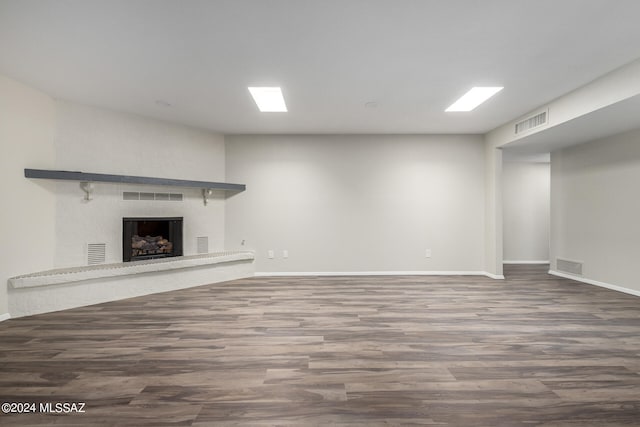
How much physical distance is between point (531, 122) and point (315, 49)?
3731mm

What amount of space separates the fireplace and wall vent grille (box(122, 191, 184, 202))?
1.16ft

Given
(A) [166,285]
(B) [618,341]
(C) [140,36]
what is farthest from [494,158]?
(A) [166,285]

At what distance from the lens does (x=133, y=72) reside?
324 centimetres

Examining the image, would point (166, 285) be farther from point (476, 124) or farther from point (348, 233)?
point (476, 124)

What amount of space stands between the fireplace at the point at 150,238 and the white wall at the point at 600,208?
7.27 meters

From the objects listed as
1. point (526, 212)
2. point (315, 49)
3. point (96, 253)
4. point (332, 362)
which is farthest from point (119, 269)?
point (526, 212)

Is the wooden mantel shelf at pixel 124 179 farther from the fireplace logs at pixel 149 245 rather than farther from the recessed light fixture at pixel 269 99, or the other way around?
the recessed light fixture at pixel 269 99

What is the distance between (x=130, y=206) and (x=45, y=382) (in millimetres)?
3156

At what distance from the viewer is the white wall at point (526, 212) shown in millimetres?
7250

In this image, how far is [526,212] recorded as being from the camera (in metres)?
7.27

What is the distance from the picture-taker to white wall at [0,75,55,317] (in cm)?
339

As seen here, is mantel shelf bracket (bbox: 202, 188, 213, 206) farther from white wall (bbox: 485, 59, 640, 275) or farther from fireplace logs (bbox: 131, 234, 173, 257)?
white wall (bbox: 485, 59, 640, 275)

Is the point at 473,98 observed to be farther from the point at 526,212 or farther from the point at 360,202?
the point at 526,212

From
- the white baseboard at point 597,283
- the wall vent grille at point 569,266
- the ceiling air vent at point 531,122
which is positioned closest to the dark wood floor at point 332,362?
the white baseboard at point 597,283
